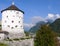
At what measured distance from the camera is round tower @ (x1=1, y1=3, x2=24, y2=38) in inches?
2347

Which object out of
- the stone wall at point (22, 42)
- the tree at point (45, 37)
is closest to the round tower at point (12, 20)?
the stone wall at point (22, 42)

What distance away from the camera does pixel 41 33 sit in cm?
4891

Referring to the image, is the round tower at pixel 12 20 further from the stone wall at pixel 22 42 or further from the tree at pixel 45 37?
the tree at pixel 45 37

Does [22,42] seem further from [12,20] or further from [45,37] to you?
[12,20]

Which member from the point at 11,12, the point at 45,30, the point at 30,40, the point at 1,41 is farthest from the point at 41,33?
the point at 11,12

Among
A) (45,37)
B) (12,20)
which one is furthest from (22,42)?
(12,20)

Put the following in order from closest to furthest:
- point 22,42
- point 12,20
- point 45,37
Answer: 1. point 45,37
2. point 22,42
3. point 12,20

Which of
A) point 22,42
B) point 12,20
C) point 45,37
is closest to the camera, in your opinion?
point 45,37

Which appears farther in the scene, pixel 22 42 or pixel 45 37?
pixel 22 42

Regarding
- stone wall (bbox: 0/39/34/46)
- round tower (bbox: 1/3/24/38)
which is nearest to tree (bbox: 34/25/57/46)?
stone wall (bbox: 0/39/34/46)

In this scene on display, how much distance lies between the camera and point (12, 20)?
59.9 m

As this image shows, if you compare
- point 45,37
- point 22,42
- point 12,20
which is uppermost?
point 12,20

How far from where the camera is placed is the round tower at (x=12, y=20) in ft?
196

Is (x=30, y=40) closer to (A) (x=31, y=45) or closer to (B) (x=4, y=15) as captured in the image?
(A) (x=31, y=45)
